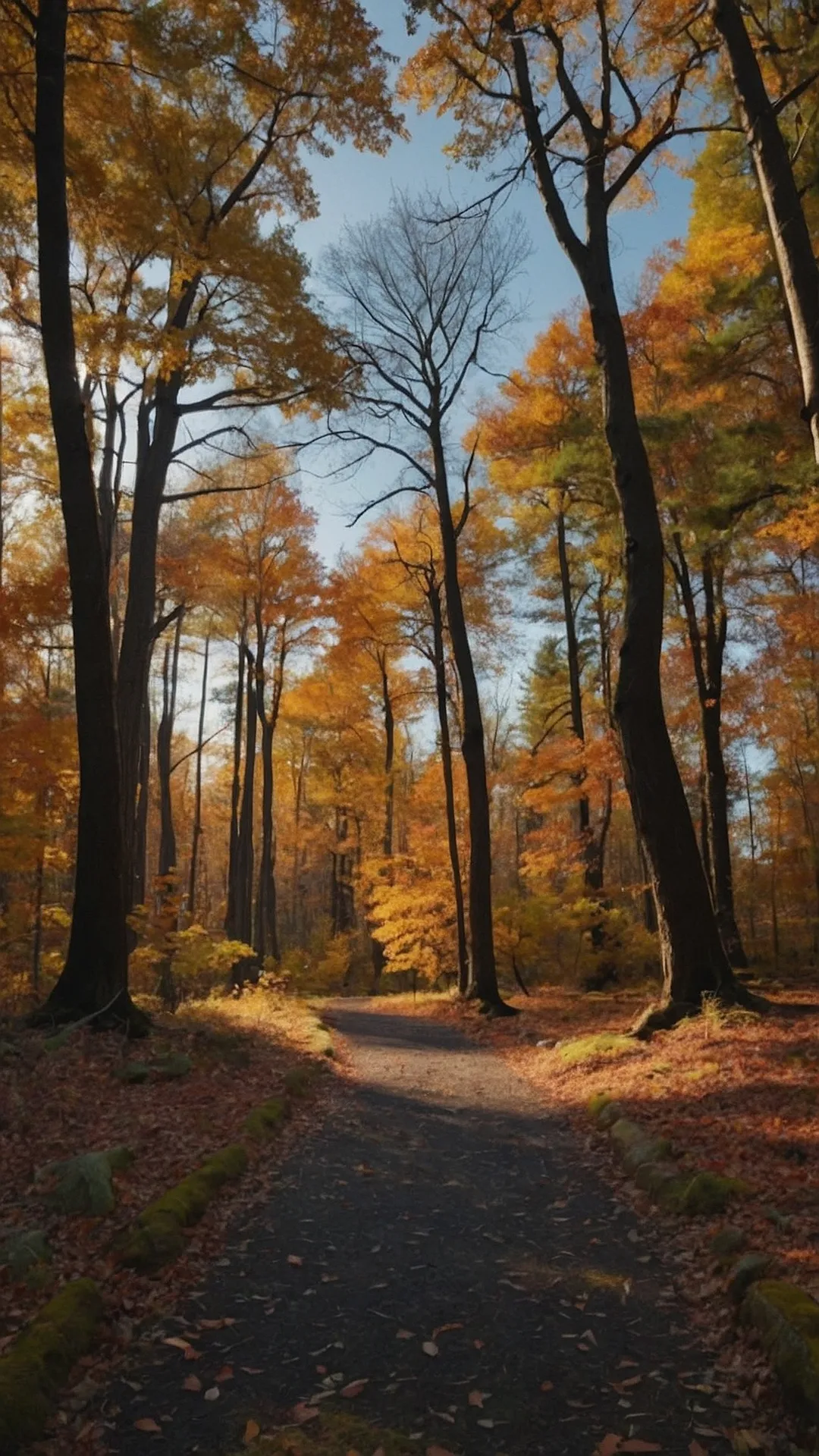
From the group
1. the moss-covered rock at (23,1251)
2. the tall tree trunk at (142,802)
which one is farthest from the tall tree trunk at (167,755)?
the moss-covered rock at (23,1251)

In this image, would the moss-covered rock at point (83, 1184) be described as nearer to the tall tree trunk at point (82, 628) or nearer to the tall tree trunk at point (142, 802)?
the tall tree trunk at point (82, 628)

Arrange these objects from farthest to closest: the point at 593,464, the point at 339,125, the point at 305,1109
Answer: the point at 593,464 < the point at 339,125 < the point at 305,1109

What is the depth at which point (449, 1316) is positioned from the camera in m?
3.31

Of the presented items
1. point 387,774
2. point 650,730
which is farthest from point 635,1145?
point 387,774

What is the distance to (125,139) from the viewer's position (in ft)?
30.4

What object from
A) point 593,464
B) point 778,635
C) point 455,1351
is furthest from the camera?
point 778,635

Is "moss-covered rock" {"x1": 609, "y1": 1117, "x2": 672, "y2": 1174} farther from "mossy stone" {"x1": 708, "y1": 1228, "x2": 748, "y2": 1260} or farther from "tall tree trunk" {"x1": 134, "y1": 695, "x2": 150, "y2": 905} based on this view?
"tall tree trunk" {"x1": 134, "y1": 695, "x2": 150, "y2": 905}

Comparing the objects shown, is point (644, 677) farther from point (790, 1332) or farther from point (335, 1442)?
point (335, 1442)

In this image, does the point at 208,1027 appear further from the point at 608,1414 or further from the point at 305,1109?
the point at 608,1414

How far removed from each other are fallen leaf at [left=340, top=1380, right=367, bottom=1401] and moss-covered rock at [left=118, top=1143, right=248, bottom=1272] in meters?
1.17

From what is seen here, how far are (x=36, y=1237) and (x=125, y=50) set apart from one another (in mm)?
10297

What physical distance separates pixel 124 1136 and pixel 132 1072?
4.19 feet

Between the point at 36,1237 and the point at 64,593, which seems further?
the point at 64,593

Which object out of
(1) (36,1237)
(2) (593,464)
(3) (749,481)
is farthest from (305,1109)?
(2) (593,464)
